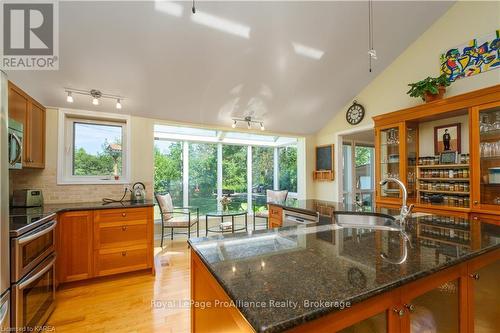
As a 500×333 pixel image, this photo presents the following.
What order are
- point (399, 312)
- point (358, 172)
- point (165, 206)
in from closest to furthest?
point (399, 312) → point (165, 206) → point (358, 172)

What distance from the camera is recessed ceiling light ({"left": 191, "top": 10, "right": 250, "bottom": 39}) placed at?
88.0 inches

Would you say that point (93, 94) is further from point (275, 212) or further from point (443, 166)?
point (443, 166)

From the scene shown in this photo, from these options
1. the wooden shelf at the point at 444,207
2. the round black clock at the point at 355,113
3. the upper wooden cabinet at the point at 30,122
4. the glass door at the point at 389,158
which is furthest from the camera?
the round black clock at the point at 355,113

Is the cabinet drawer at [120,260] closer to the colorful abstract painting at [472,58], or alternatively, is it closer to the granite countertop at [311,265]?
the granite countertop at [311,265]

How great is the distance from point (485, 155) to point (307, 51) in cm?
222

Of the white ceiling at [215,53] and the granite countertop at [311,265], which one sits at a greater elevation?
the white ceiling at [215,53]

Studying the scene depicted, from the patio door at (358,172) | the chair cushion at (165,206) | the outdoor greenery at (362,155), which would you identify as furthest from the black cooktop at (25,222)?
the outdoor greenery at (362,155)

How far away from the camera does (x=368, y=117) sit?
12.0 ft

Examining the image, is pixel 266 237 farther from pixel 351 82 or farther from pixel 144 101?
pixel 351 82

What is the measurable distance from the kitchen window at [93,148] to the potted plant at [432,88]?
3868 millimetres

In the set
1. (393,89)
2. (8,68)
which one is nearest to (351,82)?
(393,89)

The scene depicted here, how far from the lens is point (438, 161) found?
8.76 ft

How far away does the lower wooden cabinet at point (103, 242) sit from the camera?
234 cm

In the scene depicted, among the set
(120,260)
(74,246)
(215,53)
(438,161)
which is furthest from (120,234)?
(438,161)
